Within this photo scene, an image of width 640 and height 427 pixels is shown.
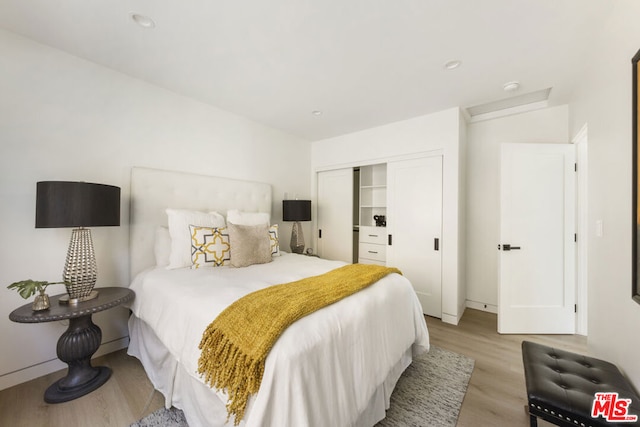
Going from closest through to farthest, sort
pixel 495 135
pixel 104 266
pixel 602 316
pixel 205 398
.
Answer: pixel 205 398, pixel 602 316, pixel 104 266, pixel 495 135

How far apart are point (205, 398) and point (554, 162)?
3759 millimetres

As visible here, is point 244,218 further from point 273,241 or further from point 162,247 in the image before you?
point 162,247

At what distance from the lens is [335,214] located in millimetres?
4285

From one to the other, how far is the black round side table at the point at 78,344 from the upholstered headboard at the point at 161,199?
1.75ft

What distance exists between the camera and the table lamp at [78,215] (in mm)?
1647

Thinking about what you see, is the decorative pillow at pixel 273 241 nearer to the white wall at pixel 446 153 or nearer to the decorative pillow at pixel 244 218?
the decorative pillow at pixel 244 218

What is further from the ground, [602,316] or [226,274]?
[226,274]

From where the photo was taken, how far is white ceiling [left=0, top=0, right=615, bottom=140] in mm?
1589

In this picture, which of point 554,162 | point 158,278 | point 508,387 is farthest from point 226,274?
point 554,162

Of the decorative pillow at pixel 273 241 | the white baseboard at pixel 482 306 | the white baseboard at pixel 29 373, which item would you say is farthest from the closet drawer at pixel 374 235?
the white baseboard at pixel 29 373

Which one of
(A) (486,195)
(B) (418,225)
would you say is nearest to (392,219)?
(B) (418,225)

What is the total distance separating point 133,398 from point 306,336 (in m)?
1.54

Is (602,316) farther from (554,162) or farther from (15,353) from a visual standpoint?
(15,353)

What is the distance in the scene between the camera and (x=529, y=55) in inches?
79.7
